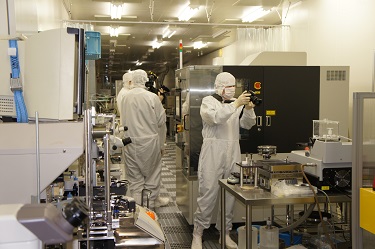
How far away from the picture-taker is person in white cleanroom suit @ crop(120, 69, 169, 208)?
4.27m

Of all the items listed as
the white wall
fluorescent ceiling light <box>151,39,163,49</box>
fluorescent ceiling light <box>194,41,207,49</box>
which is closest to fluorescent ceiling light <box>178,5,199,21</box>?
the white wall

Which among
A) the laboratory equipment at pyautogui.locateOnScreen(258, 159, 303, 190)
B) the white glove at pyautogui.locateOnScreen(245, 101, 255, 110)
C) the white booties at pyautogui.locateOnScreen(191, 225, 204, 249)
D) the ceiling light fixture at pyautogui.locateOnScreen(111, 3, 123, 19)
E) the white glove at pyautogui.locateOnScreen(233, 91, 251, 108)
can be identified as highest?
the ceiling light fixture at pyautogui.locateOnScreen(111, 3, 123, 19)

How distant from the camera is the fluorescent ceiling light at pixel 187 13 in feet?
21.8

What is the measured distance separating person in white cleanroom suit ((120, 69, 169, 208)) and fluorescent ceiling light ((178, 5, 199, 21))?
8.63ft

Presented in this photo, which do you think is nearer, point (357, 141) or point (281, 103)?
point (357, 141)

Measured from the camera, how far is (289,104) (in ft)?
13.9

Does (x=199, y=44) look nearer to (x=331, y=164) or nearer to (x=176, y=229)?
(x=176, y=229)

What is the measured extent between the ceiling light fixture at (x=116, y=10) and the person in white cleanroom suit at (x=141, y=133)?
2288 millimetres

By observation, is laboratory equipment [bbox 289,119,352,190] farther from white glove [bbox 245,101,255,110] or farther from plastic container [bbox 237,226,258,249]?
white glove [bbox 245,101,255,110]

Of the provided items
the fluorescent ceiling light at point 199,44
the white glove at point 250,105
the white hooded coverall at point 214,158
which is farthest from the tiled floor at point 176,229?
the fluorescent ceiling light at point 199,44

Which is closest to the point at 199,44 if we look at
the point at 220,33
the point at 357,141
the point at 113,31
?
the point at 220,33

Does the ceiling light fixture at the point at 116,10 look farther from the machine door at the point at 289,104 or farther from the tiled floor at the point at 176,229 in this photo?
the machine door at the point at 289,104

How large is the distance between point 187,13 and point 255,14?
1187 mm

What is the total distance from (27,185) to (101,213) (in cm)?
34
